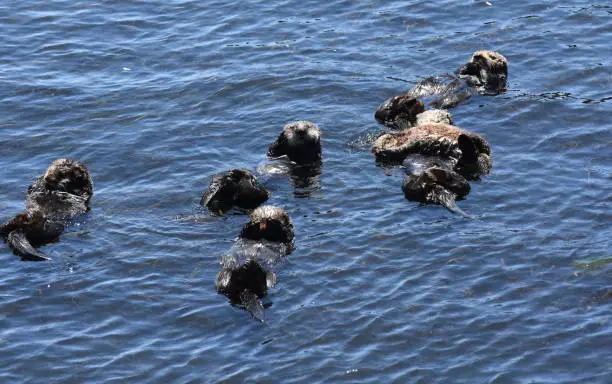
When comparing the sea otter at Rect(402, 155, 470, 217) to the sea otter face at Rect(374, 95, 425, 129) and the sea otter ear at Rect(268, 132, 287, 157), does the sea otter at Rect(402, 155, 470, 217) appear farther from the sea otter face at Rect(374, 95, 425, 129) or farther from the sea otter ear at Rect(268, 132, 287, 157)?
the sea otter face at Rect(374, 95, 425, 129)

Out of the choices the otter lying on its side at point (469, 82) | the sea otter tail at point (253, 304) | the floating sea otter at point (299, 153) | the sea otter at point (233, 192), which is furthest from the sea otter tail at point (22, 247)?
the otter lying on its side at point (469, 82)

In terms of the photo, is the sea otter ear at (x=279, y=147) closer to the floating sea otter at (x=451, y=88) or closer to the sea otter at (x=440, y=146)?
the sea otter at (x=440, y=146)

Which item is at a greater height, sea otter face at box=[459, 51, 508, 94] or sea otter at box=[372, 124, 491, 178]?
sea otter face at box=[459, 51, 508, 94]

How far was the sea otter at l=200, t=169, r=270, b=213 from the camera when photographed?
41.4ft

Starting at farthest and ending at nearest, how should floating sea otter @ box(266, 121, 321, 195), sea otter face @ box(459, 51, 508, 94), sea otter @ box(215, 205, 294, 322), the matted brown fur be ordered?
sea otter face @ box(459, 51, 508, 94) < the matted brown fur < floating sea otter @ box(266, 121, 321, 195) < sea otter @ box(215, 205, 294, 322)

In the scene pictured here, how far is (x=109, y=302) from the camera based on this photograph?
10.9 metres

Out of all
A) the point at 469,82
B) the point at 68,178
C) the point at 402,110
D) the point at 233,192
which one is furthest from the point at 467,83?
the point at 68,178

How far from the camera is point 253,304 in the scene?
10305 mm

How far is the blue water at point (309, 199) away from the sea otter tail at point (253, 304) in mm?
117

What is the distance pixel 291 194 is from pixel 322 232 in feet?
4.23

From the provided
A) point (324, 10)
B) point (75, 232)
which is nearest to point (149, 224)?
point (75, 232)

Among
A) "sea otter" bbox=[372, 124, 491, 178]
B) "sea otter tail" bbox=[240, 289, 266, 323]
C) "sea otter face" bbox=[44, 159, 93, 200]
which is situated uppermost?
"sea otter face" bbox=[44, 159, 93, 200]

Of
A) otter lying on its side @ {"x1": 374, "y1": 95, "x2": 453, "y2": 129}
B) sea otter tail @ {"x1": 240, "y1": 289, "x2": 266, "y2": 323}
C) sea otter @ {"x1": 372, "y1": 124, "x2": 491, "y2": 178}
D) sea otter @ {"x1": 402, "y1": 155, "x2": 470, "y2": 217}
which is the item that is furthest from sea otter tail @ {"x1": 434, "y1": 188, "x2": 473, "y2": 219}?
sea otter tail @ {"x1": 240, "y1": 289, "x2": 266, "y2": 323}

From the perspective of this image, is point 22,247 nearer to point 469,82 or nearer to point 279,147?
point 279,147
